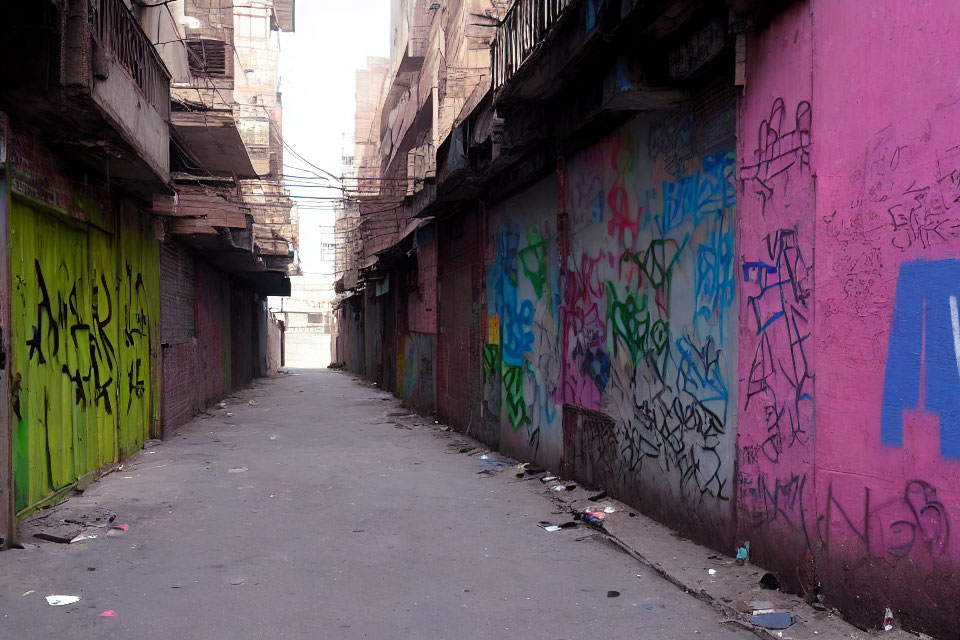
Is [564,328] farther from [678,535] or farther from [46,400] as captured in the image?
[46,400]

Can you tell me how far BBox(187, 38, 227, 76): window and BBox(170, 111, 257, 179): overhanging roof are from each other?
3.85 m

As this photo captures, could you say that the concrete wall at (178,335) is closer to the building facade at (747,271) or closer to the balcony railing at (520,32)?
the building facade at (747,271)

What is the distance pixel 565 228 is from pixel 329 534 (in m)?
4.39

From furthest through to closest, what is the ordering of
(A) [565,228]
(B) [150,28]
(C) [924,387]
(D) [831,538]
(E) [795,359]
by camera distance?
(B) [150,28] < (A) [565,228] < (E) [795,359] < (D) [831,538] < (C) [924,387]

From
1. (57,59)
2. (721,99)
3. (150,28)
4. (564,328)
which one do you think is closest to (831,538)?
(721,99)

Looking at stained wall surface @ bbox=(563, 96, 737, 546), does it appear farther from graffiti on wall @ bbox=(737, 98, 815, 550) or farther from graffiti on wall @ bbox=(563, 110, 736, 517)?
graffiti on wall @ bbox=(737, 98, 815, 550)

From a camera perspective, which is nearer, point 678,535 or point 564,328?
point 678,535

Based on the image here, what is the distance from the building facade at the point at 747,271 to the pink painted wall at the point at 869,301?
0.01 meters

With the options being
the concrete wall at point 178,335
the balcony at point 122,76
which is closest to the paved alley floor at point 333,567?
the balcony at point 122,76

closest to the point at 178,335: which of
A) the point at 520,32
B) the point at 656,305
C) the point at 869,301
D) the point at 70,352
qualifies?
the point at 70,352

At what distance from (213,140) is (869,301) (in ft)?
39.2

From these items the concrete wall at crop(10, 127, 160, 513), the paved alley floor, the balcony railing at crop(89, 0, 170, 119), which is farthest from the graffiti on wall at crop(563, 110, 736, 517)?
the concrete wall at crop(10, 127, 160, 513)

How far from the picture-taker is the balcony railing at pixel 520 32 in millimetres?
6867

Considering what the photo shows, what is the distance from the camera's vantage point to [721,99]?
18.4 ft
